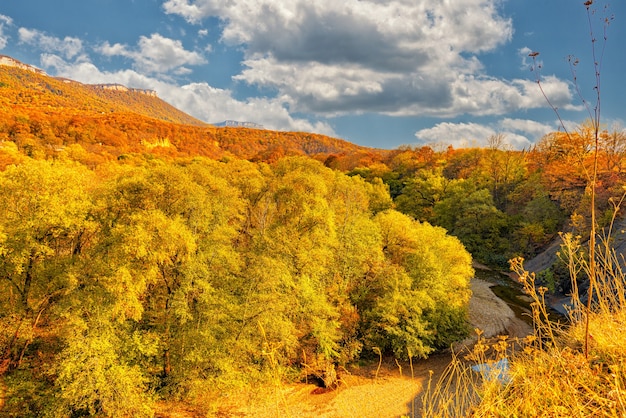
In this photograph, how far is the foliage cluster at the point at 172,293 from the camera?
15047 mm

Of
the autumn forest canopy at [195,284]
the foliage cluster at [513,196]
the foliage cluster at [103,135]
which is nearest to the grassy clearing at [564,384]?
the autumn forest canopy at [195,284]

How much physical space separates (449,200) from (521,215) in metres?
9.48

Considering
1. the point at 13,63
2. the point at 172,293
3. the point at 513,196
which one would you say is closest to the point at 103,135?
the point at 172,293

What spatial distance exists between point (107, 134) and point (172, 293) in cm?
7569

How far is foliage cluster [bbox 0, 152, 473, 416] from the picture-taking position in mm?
15047

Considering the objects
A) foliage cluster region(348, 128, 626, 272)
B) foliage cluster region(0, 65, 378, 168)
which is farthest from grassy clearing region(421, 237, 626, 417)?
foliage cluster region(0, 65, 378, 168)

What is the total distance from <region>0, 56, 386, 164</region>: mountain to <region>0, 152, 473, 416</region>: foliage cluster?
3686cm

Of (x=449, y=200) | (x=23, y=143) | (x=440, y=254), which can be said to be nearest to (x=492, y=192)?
(x=449, y=200)

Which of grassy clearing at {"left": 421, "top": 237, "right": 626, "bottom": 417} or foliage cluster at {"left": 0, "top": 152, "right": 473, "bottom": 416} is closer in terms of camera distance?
grassy clearing at {"left": 421, "top": 237, "right": 626, "bottom": 417}

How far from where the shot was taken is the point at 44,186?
16047 mm

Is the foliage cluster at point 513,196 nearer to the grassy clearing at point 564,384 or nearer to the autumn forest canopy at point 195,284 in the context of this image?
the autumn forest canopy at point 195,284

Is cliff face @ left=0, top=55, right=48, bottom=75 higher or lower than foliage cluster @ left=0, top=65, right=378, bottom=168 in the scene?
higher

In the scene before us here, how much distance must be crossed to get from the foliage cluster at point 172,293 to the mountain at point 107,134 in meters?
36.9

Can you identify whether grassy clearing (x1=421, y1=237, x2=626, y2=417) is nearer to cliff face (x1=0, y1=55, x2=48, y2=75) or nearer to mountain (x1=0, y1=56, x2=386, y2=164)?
mountain (x1=0, y1=56, x2=386, y2=164)
